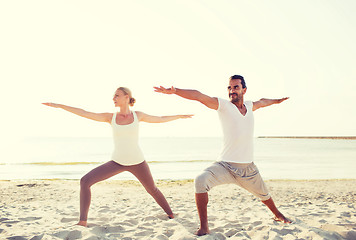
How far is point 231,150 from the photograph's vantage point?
4.36m

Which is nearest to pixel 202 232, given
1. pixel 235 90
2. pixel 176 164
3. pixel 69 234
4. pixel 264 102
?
pixel 69 234

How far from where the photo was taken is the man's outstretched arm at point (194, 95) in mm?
4043

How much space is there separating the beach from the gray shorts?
63cm

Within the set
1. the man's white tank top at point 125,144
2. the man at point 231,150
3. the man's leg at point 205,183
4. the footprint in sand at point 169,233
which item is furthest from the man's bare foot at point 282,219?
the man's white tank top at point 125,144

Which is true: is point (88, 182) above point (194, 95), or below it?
below

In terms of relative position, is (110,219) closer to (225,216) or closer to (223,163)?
(225,216)

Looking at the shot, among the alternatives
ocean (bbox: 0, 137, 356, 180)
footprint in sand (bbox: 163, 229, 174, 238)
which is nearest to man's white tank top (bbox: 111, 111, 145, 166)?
footprint in sand (bbox: 163, 229, 174, 238)

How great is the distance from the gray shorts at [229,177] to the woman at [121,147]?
1334 millimetres

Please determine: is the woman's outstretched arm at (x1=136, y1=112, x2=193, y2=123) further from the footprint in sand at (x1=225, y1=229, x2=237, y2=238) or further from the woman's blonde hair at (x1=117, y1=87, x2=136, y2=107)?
the footprint in sand at (x1=225, y1=229, x2=237, y2=238)

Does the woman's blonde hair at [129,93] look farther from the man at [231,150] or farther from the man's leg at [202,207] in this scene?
the man's leg at [202,207]

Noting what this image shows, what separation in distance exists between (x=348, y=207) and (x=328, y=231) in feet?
7.85

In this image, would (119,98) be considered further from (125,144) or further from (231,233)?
(231,233)

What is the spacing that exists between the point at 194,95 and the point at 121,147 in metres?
1.64

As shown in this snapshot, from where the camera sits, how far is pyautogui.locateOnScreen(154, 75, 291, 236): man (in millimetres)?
4188
